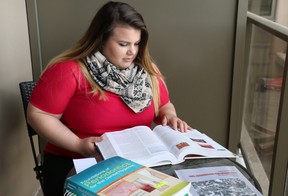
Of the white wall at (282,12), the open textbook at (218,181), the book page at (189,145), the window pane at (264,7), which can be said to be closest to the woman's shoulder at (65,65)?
the book page at (189,145)

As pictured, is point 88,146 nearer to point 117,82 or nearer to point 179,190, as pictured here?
point 117,82

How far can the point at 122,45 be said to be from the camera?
1394 millimetres

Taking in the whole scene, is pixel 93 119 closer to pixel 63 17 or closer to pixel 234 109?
pixel 63 17

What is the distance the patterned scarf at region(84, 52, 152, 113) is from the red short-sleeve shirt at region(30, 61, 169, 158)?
3 cm

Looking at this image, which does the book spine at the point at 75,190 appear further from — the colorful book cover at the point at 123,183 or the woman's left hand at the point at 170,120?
the woman's left hand at the point at 170,120

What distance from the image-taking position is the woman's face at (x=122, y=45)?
1.37 m

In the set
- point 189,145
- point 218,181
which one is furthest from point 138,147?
point 218,181

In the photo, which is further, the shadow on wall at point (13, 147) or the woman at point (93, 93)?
the shadow on wall at point (13, 147)

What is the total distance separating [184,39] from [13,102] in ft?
3.50

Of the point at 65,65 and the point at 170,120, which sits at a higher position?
the point at 65,65

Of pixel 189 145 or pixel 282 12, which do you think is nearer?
pixel 189 145

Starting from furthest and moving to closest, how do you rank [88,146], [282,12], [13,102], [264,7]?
1. [282,12]
2. [264,7]
3. [13,102]
4. [88,146]

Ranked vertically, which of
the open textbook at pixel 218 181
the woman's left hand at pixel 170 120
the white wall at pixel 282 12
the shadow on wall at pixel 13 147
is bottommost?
the shadow on wall at pixel 13 147

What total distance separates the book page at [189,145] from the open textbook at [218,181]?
0.21 ft
